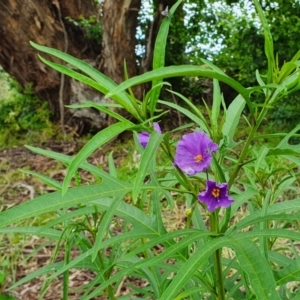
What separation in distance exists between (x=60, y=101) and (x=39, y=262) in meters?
2.48

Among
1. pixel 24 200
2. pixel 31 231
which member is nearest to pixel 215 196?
pixel 31 231

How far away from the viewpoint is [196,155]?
0.90 meters

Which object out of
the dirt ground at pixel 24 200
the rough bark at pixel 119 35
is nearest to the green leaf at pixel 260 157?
the dirt ground at pixel 24 200

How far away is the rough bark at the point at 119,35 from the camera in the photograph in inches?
179

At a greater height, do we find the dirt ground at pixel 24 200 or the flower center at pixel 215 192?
the flower center at pixel 215 192

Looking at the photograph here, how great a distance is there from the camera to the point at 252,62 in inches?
181

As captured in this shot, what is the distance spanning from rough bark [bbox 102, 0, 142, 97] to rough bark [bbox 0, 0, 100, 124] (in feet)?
1.39

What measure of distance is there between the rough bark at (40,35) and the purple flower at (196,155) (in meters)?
4.06

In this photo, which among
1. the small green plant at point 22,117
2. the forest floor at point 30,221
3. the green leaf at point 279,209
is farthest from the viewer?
the small green plant at point 22,117

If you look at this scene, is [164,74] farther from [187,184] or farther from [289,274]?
[289,274]

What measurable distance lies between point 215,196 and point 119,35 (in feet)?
12.8

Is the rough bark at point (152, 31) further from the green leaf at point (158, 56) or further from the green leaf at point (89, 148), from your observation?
the green leaf at point (89, 148)

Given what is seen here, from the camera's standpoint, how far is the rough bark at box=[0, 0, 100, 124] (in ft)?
16.2

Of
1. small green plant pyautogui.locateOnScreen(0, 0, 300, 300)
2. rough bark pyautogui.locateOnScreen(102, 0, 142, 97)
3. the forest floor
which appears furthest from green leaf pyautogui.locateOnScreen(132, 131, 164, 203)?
rough bark pyautogui.locateOnScreen(102, 0, 142, 97)
